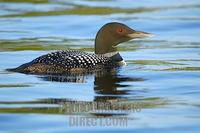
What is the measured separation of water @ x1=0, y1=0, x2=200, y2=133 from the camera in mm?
9383

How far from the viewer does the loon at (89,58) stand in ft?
41.0

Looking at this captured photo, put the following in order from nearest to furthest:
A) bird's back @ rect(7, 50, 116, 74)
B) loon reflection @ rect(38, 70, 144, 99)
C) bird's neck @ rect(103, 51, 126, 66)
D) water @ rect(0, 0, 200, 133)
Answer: water @ rect(0, 0, 200, 133), loon reflection @ rect(38, 70, 144, 99), bird's back @ rect(7, 50, 116, 74), bird's neck @ rect(103, 51, 126, 66)

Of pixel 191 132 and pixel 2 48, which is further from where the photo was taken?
pixel 2 48

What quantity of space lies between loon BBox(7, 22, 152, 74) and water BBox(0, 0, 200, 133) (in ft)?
0.68

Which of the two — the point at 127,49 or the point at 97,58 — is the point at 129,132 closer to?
the point at 97,58

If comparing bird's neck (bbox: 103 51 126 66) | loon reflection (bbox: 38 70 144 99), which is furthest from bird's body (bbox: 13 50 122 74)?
bird's neck (bbox: 103 51 126 66)

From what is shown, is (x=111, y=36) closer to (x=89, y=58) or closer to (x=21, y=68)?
(x=89, y=58)

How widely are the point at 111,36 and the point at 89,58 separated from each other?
0.80 meters

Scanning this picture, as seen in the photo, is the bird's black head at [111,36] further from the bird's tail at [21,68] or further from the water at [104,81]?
the bird's tail at [21,68]

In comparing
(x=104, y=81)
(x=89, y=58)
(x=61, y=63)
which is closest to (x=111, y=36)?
(x=89, y=58)

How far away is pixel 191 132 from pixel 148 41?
8352 millimetres

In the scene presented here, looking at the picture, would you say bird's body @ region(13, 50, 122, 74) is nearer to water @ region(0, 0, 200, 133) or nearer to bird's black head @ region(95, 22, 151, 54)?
water @ region(0, 0, 200, 133)

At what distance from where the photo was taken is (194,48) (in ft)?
51.3

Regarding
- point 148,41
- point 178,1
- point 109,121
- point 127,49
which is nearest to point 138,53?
point 127,49
